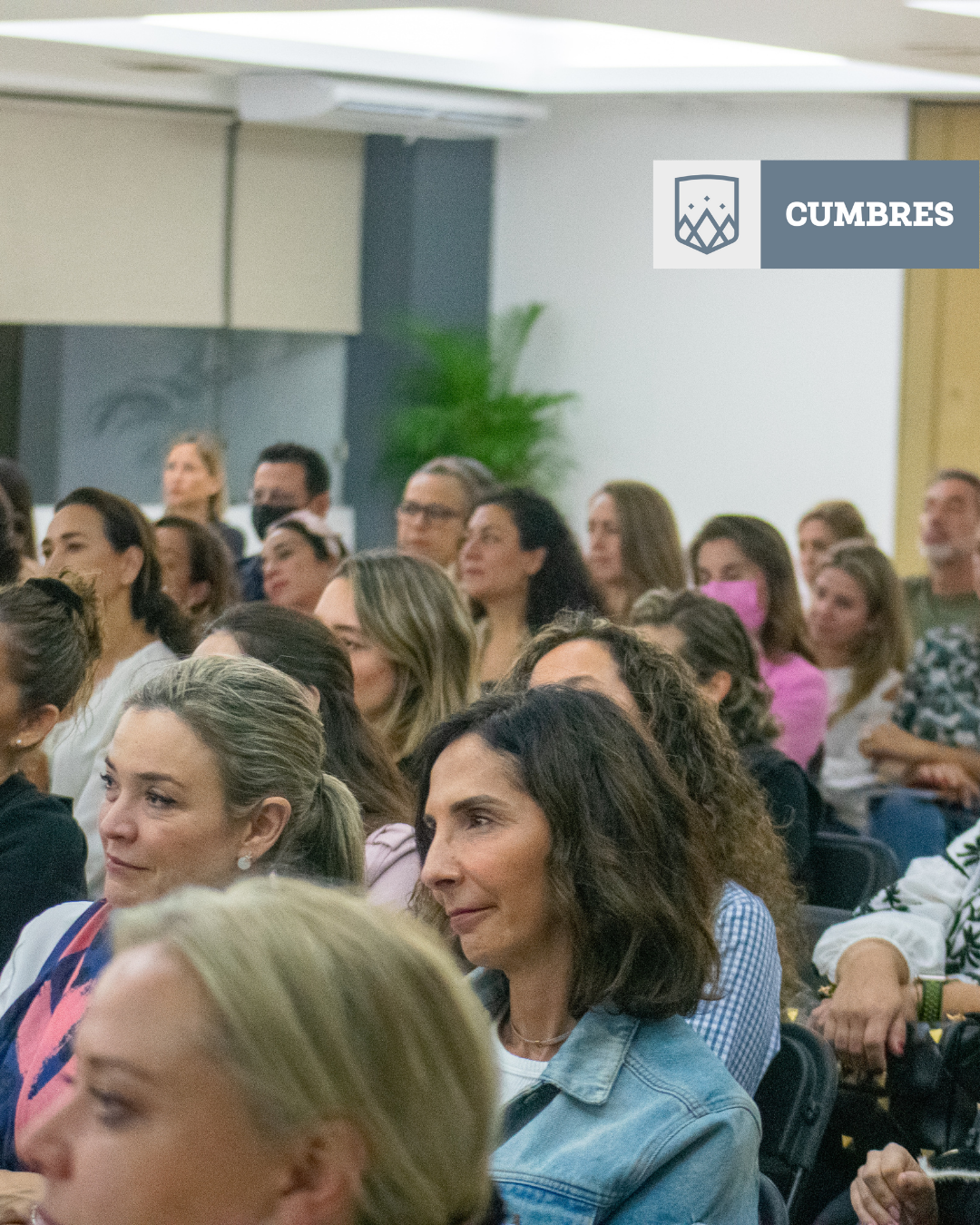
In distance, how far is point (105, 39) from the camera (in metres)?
6.82

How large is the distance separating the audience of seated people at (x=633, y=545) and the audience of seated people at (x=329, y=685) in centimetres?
268

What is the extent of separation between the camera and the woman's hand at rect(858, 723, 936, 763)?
481 cm

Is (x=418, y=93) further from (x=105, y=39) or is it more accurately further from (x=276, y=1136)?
(x=276, y=1136)

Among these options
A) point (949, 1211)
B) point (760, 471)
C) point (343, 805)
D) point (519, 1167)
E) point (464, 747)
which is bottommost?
point (949, 1211)

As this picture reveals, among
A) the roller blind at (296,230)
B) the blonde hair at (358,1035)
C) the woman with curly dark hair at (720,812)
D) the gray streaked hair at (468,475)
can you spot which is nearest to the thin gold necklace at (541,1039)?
the woman with curly dark hair at (720,812)

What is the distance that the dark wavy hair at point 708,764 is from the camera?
7.97 feet

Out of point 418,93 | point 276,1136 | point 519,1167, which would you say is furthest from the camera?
point 418,93

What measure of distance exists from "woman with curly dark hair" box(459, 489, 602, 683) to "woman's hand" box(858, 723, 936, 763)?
39.2 inches

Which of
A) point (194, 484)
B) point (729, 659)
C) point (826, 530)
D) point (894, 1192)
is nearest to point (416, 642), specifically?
point (729, 659)

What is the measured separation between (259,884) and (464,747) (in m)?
0.78

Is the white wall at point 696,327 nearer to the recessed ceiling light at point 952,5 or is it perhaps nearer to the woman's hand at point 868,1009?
the recessed ceiling light at point 952,5

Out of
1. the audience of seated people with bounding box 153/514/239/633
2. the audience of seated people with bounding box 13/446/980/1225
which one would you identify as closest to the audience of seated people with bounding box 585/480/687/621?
the audience of seated people with bounding box 13/446/980/1225

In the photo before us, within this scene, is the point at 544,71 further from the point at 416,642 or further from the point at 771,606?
the point at 416,642

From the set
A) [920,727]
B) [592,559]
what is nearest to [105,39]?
[592,559]
